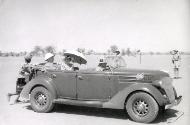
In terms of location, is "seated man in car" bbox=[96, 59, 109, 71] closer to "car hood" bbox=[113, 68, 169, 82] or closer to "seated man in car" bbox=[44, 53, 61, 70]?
"car hood" bbox=[113, 68, 169, 82]

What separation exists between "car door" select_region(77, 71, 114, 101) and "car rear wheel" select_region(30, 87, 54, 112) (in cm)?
73

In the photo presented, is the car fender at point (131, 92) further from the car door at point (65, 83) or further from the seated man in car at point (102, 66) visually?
the car door at point (65, 83)

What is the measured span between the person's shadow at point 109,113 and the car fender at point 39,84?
461mm

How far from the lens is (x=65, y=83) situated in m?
7.30

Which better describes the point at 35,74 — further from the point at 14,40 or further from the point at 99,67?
the point at 14,40

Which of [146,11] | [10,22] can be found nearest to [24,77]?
[10,22]

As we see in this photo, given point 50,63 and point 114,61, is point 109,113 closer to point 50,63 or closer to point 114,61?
point 114,61

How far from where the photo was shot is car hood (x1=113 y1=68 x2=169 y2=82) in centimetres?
652

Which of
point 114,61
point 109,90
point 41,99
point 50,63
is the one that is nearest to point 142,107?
point 109,90

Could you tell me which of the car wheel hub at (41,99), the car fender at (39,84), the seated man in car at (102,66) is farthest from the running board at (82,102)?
Answer: the seated man in car at (102,66)

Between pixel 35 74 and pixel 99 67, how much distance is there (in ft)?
5.45

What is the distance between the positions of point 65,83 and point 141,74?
179cm

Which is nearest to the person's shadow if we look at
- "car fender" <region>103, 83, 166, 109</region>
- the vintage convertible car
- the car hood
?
the vintage convertible car

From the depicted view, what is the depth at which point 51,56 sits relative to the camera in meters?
8.13
